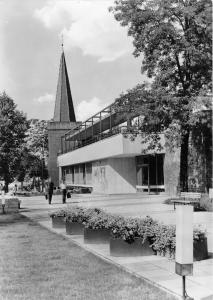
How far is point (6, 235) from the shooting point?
13.5m

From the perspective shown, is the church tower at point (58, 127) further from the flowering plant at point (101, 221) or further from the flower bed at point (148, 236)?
the flower bed at point (148, 236)

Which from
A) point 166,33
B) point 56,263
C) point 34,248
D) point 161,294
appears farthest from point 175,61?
point 161,294

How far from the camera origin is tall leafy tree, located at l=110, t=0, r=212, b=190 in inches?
801

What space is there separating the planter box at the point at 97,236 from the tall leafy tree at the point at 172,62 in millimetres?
10216

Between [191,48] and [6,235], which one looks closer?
[6,235]

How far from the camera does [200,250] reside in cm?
885

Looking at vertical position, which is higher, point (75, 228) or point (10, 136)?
point (10, 136)

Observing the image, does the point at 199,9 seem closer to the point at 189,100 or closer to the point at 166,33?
the point at 166,33

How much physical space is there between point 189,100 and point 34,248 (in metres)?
12.2

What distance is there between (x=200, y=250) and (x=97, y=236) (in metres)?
3.12

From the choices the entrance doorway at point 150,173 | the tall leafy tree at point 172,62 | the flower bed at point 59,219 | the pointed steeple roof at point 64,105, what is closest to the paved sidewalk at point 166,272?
the flower bed at point 59,219

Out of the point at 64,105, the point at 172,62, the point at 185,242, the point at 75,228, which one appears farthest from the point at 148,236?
the point at 64,105

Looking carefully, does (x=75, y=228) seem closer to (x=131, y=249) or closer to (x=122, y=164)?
(x=131, y=249)

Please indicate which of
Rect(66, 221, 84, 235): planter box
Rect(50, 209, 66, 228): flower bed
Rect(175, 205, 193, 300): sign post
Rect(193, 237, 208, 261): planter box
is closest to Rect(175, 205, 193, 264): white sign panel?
Rect(175, 205, 193, 300): sign post
